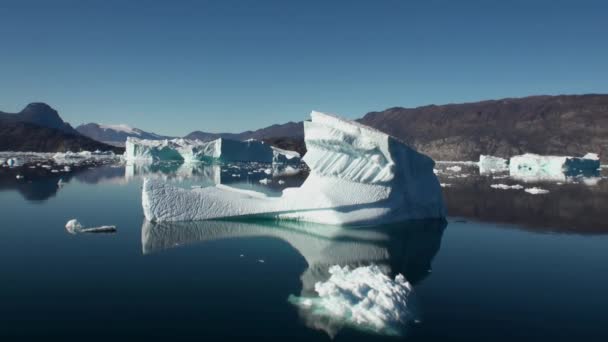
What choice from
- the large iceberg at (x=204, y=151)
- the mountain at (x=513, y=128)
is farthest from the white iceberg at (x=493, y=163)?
the mountain at (x=513, y=128)

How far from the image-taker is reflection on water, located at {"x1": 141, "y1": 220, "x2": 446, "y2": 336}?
710 centimetres

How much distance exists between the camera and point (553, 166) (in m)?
32.8

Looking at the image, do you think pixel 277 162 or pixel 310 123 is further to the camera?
pixel 277 162

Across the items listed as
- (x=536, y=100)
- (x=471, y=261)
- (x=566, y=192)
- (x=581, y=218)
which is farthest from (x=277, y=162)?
(x=536, y=100)

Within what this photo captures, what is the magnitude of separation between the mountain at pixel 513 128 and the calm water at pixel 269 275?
73824 mm

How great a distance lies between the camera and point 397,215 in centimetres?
1073

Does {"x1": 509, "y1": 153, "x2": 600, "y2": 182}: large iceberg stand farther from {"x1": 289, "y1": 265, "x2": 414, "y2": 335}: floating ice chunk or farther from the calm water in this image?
{"x1": 289, "y1": 265, "x2": 414, "y2": 335}: floating ice chunk

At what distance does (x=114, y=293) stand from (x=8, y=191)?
42.5 feet

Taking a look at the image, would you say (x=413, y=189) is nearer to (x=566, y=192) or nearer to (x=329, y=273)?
(x=329, y=273)

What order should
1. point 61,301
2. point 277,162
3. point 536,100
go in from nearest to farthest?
point 61,301, point 277,162, point 536,100

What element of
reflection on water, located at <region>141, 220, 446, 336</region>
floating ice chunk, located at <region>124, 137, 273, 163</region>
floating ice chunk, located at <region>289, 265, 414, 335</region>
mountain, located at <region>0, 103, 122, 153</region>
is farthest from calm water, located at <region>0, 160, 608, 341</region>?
mountain, located at <region>0, 103, 122, 153</region>

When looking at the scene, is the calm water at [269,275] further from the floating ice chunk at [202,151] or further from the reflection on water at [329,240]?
the floating ice chunk at [202,151]

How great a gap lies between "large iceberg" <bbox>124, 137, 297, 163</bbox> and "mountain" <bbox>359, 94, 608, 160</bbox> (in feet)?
162

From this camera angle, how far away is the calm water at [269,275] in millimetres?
4574
